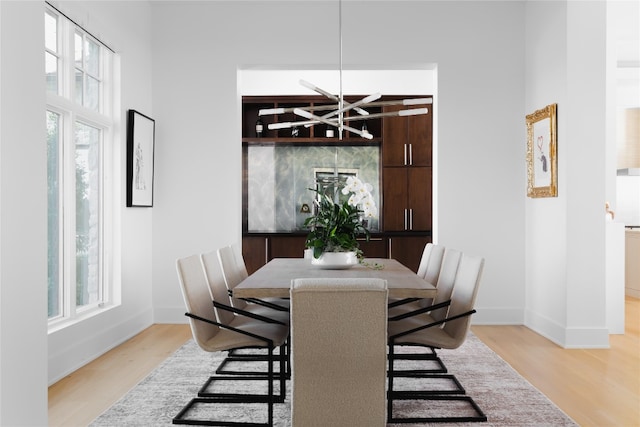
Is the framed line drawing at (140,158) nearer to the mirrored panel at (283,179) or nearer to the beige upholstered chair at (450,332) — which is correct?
the mirrored panel at (283,179)

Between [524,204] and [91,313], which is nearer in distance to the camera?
[91,313]

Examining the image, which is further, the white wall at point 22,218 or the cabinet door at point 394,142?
the cabinet door at point 394,142

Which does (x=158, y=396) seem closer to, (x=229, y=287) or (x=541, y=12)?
(x=229, y=287)

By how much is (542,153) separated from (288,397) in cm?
329

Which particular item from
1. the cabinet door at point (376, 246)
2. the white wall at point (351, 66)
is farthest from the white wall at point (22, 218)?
the cabinet door at point (376, 246)

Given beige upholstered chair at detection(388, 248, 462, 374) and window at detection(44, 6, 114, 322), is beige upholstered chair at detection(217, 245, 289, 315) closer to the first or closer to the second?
beige upholstered chair at detection(388, 248, 462, 374)

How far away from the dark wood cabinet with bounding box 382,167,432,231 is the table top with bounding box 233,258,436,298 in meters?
2.64

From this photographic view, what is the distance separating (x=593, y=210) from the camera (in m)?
4.62

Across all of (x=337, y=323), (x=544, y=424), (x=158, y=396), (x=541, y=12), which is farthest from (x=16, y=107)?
(x=541, y=12)

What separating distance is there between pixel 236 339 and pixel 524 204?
3703 millimetres

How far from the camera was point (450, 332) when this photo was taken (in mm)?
3115

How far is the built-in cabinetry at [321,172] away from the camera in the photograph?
22.6ft

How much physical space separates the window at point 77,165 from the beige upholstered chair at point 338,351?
2.20 meters

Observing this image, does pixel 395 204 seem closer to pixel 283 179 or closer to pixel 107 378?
pixel 283 179
